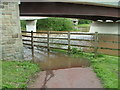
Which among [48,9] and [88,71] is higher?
[48,9]

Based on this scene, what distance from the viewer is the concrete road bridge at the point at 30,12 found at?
8.97 m

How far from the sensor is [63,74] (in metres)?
6.95

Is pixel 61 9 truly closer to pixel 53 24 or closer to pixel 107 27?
pixel 107 27

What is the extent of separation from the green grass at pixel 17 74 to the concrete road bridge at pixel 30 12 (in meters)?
1.34

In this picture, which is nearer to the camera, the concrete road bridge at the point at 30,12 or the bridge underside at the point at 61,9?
the concrete road bridge at the point at 30,12

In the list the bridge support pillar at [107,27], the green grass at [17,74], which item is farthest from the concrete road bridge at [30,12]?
the bridge support pillar at [107,27]

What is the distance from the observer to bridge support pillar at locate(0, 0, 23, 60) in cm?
889

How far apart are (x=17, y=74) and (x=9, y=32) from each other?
2.91 m

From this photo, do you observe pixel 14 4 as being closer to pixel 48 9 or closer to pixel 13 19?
pixel 13 19

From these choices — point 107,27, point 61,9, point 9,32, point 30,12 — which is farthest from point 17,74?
point 107,27

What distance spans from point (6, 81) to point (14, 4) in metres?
4.22

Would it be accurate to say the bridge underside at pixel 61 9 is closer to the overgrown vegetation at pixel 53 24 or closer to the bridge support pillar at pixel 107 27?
the bridge support pillar at pixel 107 27

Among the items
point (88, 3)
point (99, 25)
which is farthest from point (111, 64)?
point (99, 25)

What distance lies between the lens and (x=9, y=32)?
9078 mm
